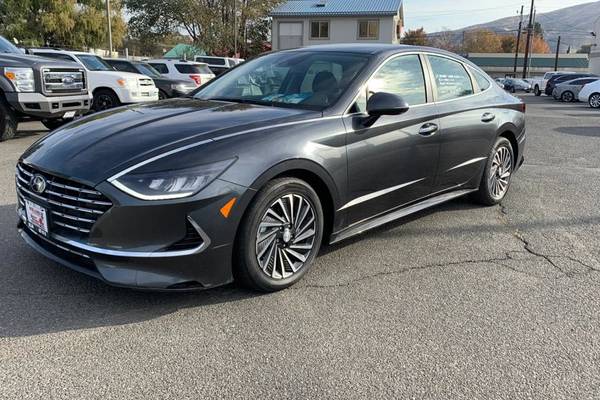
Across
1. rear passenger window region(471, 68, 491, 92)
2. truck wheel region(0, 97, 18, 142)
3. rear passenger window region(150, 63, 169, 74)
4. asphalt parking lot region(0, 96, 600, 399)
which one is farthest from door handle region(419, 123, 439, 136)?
rear passenger window region(150, 63, 169, 74)

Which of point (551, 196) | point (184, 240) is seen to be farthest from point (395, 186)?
point (551, 196)

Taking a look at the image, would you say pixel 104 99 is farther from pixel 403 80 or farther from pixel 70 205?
pixel 70 205

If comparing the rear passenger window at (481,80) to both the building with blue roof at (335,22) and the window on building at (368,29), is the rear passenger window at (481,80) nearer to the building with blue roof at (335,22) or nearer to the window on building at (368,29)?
the building with blue roof at (335,22)

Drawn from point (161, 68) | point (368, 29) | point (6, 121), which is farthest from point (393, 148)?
point (368, 29)

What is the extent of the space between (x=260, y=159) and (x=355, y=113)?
3.29 feet

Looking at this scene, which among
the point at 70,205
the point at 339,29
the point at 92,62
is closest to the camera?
the point at 70,205

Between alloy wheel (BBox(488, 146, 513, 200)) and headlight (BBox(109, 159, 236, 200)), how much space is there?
3619 millimetres

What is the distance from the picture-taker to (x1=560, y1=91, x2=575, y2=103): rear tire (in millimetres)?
30163

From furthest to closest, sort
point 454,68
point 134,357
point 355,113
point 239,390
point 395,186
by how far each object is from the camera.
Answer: point 454,68 < point 395,186 < point 355,113 < point 134,357 < point 239,390

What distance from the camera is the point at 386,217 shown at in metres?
4.29

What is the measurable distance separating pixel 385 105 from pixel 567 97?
3077 centimetres

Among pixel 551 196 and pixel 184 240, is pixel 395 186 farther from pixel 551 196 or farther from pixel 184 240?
pixel 551 196

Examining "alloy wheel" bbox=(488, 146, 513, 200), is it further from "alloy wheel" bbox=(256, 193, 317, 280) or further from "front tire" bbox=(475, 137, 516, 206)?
"alloy wheel" bbox=(256, 193, 317, 280)

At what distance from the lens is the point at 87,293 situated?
3.38m
